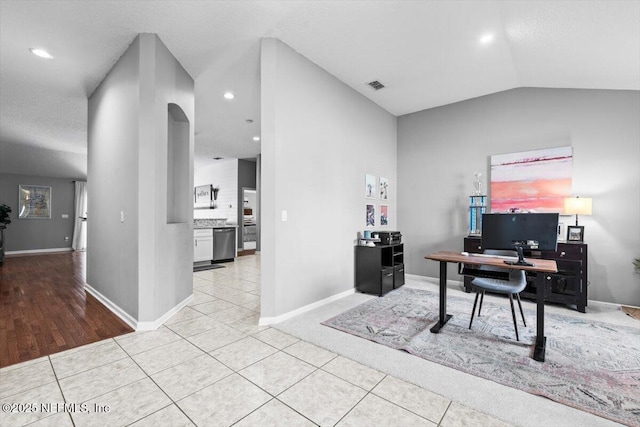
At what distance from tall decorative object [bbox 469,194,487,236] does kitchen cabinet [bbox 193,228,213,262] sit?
566 centimetres

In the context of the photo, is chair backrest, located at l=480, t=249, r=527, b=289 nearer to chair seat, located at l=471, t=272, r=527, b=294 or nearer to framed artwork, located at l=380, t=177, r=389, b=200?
chair seat, located at l=471, t=272, r=527, b=294

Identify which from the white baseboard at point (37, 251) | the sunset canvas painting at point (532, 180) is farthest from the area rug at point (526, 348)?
the white baseboard at point (37, 251)

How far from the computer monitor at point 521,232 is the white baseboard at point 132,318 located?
3.49m

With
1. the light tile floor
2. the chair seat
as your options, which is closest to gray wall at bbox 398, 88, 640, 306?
Answer: the chair seat

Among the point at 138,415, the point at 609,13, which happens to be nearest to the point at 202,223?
the point at 138,415

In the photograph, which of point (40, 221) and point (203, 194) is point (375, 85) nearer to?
point (203, 194)

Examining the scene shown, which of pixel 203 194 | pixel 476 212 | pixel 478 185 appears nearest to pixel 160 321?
pixel 476 212

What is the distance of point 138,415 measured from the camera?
1654mm

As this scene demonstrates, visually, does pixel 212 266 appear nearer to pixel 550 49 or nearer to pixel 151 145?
pixel 151 145

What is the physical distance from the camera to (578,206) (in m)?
3.56

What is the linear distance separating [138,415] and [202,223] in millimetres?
5648

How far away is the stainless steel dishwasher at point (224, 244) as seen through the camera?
7.07 m

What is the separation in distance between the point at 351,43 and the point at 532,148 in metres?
3.15

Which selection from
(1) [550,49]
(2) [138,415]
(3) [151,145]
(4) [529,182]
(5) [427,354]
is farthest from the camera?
(4) [529,182]
